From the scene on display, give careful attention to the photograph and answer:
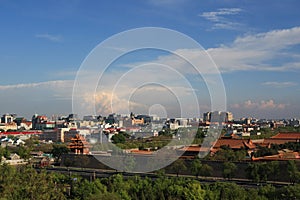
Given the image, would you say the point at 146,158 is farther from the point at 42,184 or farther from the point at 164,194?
the point at 42,184

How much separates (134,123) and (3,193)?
100 feet

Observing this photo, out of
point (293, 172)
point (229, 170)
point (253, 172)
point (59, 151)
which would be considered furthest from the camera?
point (59, 151)

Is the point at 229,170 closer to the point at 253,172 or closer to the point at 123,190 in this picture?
the point at 253,172

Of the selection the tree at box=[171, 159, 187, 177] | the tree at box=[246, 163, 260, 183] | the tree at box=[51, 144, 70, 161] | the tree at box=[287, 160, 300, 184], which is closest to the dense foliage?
the tree at box=[287, 160, 300, 184]

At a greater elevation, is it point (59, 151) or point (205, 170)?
point (59, 151)

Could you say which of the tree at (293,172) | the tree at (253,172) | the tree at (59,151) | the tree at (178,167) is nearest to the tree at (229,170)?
the tree at (253,172)

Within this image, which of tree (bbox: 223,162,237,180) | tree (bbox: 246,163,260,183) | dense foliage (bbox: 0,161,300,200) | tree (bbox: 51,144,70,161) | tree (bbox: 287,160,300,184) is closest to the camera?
dense foliage (bbox: 0,161,300,200)

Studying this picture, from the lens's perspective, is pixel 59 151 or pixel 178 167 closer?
pixel 178 167

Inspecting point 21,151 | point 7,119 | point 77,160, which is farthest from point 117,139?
point 7,119

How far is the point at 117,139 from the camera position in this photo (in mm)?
21797

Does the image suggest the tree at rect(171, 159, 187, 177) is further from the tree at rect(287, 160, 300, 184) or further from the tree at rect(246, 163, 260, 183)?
the tree at rect(287, 160, 300, 184)

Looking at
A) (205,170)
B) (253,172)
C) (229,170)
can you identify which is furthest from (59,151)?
(253,172)

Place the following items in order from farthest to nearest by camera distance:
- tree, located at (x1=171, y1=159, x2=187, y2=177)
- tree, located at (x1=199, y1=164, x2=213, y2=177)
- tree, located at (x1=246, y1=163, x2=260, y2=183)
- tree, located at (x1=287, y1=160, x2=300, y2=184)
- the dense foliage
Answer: tree, located at (x1=171, y1=159, x2=187, y2=177) → tree, located at (x1=199, y1=164, x2=213, y2=177) → tree, located at (x1=246, y1=163, x2=260, y2=183) → tree, located at (x1=287, y1=160, x2=300, y2=184) → the dense foliage

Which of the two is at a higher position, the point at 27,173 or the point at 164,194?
the point at 27,173
